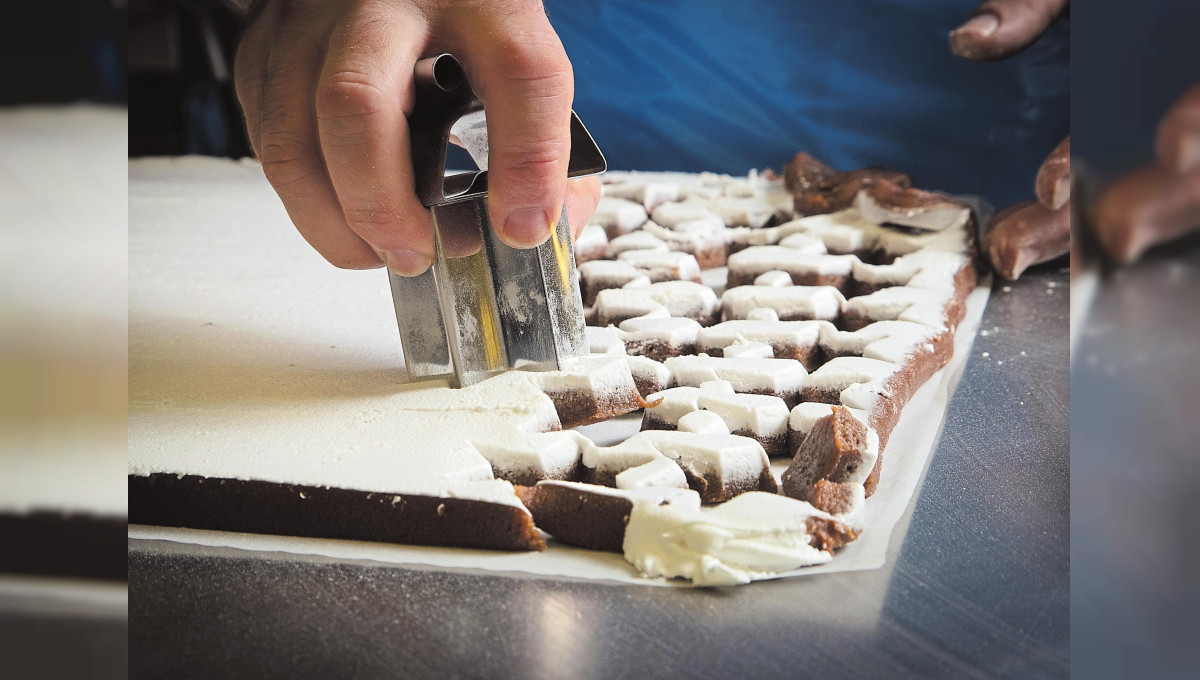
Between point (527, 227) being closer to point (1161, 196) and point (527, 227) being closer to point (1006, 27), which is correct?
point (1161, 196)

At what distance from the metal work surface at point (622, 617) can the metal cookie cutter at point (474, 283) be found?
303mm

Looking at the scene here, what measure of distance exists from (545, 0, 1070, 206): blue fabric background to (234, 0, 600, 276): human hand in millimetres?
1221

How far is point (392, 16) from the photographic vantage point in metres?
0.88

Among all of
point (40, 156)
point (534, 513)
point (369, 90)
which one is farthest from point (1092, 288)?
point (369, 90)

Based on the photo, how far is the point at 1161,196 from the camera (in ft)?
0.64

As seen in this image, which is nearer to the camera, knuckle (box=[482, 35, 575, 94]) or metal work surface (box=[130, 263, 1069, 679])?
metal work surface (box=[130, 263, 1069, 679])

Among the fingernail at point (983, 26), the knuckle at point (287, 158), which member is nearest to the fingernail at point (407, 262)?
the knuckle at point (287, 158)

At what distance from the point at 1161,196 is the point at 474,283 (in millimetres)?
827

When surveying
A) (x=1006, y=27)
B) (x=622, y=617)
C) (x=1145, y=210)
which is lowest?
(x=622, y=617)

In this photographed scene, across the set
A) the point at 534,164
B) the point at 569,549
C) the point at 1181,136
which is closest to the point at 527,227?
the point at 534,164

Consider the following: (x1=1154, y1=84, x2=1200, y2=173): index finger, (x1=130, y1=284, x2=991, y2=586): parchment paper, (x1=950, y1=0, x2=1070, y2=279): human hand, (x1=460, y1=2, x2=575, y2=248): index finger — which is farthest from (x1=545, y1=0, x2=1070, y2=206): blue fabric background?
(x1=1154, y1=84, x2=1200, y2=173): index finger

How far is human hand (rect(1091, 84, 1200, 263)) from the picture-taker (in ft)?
0.64

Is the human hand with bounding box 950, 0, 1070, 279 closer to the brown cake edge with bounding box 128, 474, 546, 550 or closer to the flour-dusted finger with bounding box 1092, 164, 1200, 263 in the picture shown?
the brown cake edge with bounding box 128, 474, 546, 550

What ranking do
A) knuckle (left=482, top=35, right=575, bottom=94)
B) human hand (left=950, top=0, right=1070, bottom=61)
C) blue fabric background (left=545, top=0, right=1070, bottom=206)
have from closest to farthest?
knuckle (left=482, top=35, right=575, bottom=94) < human hand (left=950, top=0, right=1070, bottom=61) < blue fabric background (left=545, top=0, right=1070, bottom=206)
